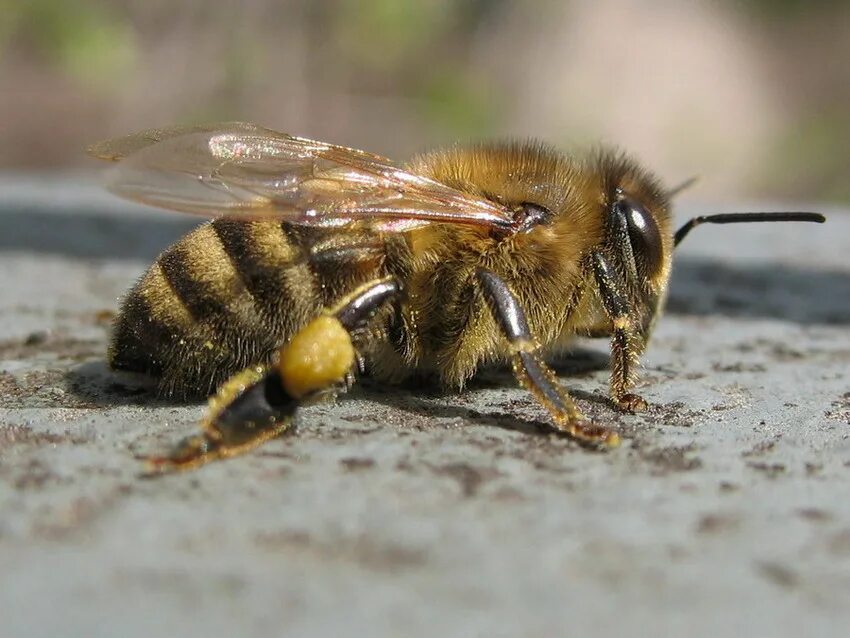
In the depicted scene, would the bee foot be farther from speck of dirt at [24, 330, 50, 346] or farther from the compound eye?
speck of dirt at [24, 330, 50, 346]

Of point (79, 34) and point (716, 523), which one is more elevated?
A: point (79, 34)

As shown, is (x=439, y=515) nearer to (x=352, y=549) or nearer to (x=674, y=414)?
(x=352, y=549)

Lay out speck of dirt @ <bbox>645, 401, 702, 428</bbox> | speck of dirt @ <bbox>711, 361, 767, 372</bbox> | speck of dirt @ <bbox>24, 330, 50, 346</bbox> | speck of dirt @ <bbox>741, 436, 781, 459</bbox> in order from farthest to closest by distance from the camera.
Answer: speck of dirt @ <bbox>24, 330, 50, 346</bbox> → speck of dirt @ <bbox>711, 361, 767, 372</bbox> → speck of dirt @ <bbox>645, 401, 702, 428</bbox> → speck of dirt @ <bbox>741, 436, 781, 459</bbox>

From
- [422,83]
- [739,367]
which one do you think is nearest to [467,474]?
[739,367]

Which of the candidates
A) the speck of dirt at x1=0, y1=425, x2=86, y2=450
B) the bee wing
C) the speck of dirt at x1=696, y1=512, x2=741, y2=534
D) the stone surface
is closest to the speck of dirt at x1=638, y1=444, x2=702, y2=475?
the stone surface

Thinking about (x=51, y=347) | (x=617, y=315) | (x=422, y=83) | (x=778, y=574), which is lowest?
(x=51, y=347)

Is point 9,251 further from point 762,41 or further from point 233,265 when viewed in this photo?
point 762,41
